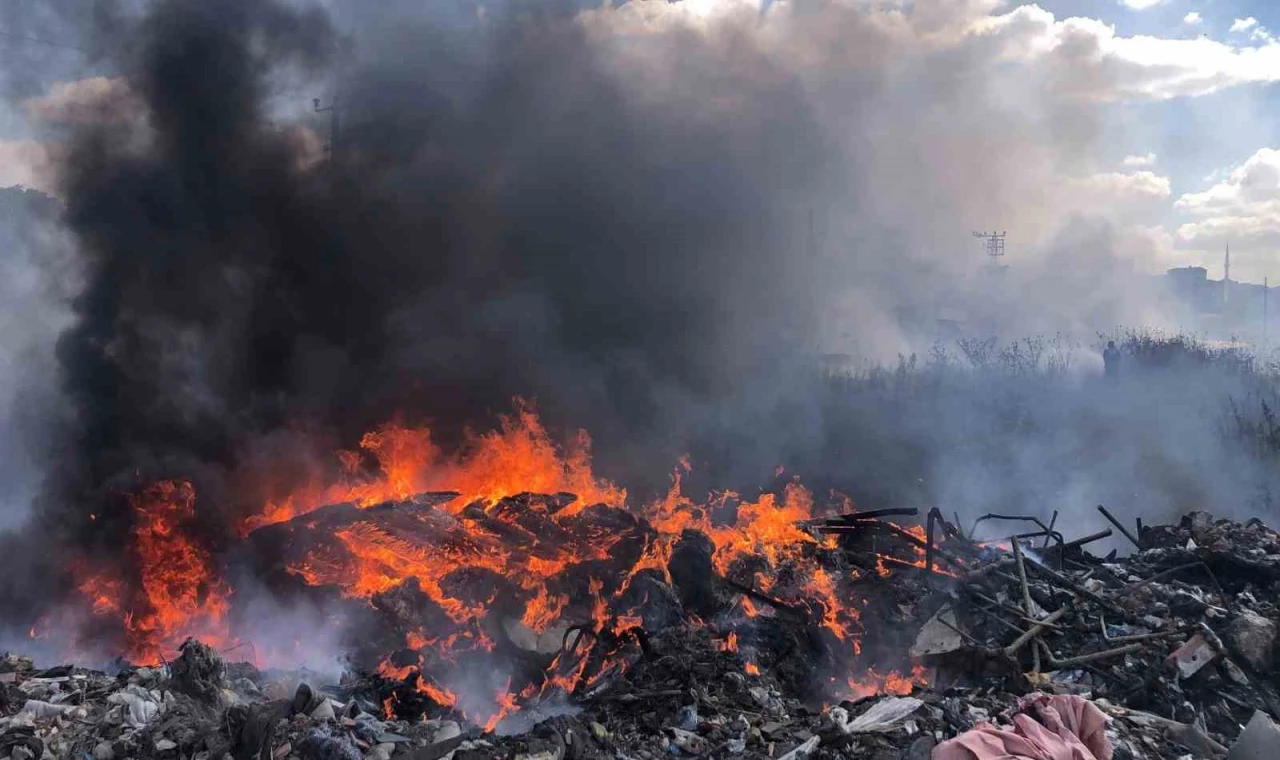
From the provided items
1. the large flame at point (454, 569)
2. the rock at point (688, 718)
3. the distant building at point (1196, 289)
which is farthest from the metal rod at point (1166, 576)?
the distant building at point (1196, 289)

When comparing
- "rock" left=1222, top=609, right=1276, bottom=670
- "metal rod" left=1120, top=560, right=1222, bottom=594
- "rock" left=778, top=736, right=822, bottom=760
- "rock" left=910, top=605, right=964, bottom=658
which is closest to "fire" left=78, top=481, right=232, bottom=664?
"rock" left=778, top=736, right=822, bottom=760

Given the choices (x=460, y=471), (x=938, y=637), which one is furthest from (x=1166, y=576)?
(x=460, y=471)

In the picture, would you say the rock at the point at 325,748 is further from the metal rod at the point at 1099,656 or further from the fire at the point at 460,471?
the metal rod at the point at 1099,656

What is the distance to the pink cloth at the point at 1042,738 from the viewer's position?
4.50 m

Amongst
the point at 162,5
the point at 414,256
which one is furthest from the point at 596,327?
the point at 162,5

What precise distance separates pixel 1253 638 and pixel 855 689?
419cm

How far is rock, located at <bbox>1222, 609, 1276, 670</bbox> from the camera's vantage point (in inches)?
284

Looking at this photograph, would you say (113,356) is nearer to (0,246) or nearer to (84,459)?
(84,459)

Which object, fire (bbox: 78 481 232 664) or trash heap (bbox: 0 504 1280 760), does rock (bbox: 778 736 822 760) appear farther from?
fire (bbox: 78 481 232 664)

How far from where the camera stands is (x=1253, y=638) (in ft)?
23.9

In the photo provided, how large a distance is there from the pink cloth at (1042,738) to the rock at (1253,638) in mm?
3783

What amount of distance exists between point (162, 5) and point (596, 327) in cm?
1080

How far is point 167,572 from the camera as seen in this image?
10.5 meters

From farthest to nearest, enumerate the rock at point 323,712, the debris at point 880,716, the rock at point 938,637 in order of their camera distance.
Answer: the rock at point 938,637
the rock at point 323,712
the debris at point 880,716
